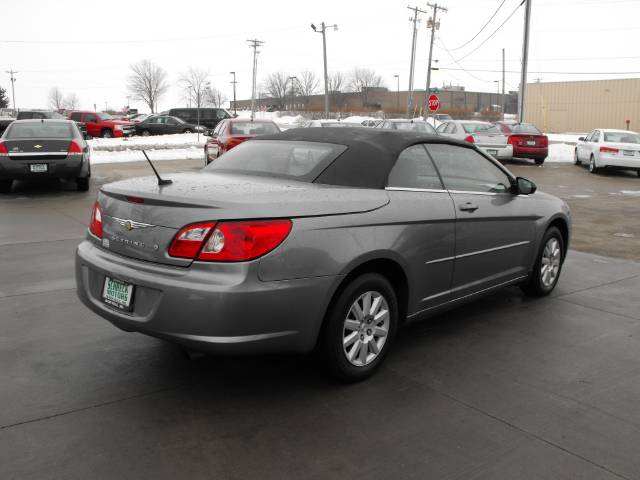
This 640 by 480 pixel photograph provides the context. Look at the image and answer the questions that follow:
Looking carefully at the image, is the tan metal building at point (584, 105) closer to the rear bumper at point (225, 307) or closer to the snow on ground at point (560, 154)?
the snow on ground at point (560, 154)

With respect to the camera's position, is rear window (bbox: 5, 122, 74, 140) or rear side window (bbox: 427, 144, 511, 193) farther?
rear window (bbox: 5, 122, 74, 140)

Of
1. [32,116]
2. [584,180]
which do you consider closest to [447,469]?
[584,180]

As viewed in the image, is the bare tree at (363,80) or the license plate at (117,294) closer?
the license plate at (117,294)

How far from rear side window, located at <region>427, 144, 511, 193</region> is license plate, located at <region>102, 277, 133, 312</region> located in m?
2.30

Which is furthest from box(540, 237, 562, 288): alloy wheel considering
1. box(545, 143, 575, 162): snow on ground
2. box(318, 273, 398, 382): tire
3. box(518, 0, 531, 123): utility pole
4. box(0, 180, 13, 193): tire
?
box(518, 0, 531, 123): utility pole

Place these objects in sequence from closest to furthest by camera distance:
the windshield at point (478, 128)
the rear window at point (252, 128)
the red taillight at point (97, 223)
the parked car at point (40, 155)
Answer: the red taillight at point (97, 223), the parked car at point (40, 155), the rear window at point (252, 128), the windshield at point (478, 128)

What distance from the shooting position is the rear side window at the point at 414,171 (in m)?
4.15

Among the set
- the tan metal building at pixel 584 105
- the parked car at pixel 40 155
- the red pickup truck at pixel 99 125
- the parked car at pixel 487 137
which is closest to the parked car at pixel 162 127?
the red pickup truck at pixel 99 125

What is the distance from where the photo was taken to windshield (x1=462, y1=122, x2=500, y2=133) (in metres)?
23.0

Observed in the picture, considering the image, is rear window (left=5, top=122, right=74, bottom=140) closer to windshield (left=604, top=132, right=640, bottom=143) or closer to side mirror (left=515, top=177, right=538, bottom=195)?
side mirror (left=515, top=177, right=538, bottom=195)

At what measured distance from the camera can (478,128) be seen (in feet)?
76.3

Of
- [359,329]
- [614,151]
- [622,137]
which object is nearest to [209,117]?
[622,137]

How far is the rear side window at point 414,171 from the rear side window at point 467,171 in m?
0.10

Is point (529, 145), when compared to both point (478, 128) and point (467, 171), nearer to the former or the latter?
point (478, 128)
